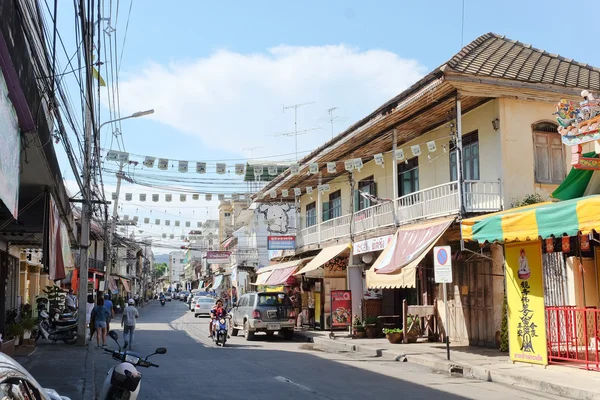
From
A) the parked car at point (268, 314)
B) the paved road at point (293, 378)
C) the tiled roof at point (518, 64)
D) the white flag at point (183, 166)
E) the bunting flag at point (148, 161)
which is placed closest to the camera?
the paved road at point (293, 378)

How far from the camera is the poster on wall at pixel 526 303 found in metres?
→ 13.4

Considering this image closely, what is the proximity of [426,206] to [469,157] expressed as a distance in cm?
196

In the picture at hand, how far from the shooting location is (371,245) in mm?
22609

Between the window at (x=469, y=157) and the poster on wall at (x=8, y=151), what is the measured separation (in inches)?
538

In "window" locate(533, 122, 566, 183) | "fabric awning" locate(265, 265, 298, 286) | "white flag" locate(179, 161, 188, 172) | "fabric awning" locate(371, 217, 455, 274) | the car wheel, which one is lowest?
the car wheel

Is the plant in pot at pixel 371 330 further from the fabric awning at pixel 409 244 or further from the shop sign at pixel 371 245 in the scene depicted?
the fabric awning at pixel 409 244

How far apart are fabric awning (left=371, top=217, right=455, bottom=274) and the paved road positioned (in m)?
2.75

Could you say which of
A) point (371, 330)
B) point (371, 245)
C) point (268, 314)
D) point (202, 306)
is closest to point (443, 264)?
point (371, 245)

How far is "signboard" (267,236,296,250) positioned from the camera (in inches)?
1251

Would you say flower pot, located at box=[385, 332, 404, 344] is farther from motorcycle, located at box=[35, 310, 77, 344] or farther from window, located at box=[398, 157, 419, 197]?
motorcycle, located at box=[35, 310, 77, 344]

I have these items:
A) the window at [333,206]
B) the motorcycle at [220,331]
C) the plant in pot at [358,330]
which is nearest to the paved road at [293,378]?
the motorcycle at [220,331]

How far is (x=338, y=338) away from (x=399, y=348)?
4.77 meters

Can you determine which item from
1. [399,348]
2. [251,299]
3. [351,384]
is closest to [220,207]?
[251,299]

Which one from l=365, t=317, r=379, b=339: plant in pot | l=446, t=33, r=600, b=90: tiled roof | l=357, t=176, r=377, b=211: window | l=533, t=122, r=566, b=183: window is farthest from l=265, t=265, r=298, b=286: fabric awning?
l=533, t=122, r=566, b=183: window
